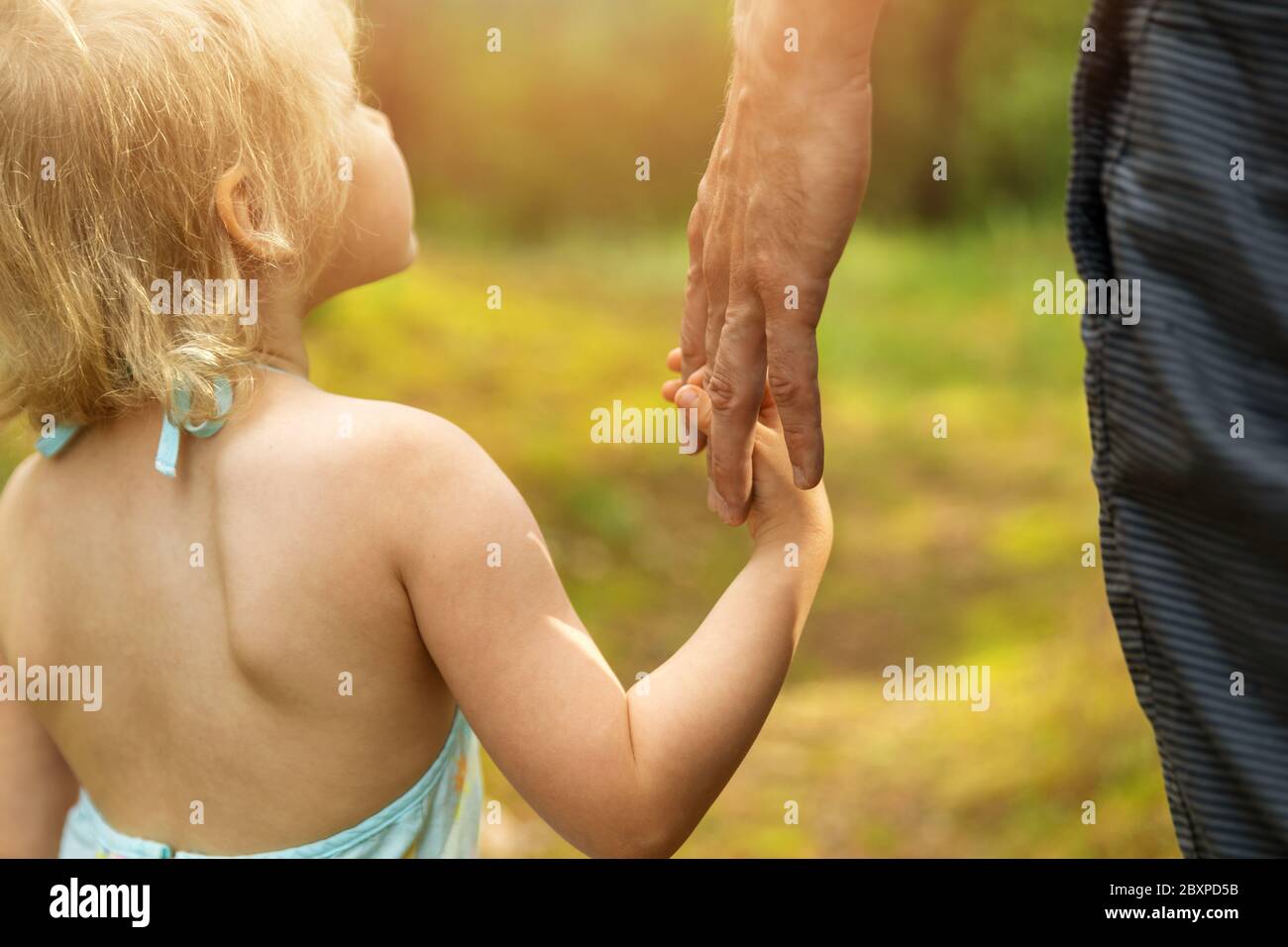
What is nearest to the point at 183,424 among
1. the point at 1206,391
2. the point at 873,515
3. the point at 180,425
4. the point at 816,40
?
the point at 180,425

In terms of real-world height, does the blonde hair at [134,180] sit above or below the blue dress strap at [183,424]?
above

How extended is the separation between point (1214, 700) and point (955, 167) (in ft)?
21.3

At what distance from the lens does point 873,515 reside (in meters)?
4.20

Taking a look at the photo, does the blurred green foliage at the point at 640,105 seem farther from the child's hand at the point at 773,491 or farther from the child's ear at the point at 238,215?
the child's ear at the point at 238,215

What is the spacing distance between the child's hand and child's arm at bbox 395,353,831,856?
0.73 ft

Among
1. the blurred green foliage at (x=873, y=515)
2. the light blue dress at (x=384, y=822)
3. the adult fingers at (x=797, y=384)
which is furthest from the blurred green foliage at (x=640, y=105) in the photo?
the light blue dress at (x=384, y=822)

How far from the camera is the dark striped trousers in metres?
0.91

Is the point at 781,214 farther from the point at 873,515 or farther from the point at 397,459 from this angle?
the point at 873,515

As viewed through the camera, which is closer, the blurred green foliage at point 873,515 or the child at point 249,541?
the child at point 249,541

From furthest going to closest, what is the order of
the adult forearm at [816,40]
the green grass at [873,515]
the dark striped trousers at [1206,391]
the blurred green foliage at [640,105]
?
the blurred green foliage at [640,105], the green grass at [873,515], the adult forearm at [816,40], the dark striped trousers at [1206,391]

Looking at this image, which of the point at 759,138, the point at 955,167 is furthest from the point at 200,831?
the point at 955,167

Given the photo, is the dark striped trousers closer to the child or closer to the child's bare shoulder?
the child

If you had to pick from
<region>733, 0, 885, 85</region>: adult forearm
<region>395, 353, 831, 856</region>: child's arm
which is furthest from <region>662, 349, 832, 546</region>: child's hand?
<region>733, 0, 885, 85</region>: adult forearm

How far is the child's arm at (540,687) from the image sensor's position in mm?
1100
